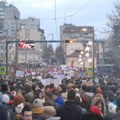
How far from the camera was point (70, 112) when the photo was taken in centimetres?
984

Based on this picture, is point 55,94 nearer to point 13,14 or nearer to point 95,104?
point 95,104

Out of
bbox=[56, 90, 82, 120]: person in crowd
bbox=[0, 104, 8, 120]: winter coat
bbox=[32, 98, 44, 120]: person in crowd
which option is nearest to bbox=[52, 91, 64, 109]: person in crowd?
bbox=[56, 90, 82, 120]: person in crowd

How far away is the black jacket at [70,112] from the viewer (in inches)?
387

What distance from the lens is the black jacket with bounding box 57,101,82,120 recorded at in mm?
9828

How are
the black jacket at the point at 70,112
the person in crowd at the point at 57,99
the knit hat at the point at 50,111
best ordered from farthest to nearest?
1. the person in crowd at the point at 57,99
2. the black jacket at the point at 70,112
3. the knit hat at the point at 50,111

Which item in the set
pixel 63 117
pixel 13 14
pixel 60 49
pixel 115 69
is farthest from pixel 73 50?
pixel 63 117

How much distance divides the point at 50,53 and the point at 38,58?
2016cm

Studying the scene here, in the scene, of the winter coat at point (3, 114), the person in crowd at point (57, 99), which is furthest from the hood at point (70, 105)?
the person in crowd at point (57, 99)

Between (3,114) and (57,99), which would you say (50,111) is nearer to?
(3,114)

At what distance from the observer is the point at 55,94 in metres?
13.3

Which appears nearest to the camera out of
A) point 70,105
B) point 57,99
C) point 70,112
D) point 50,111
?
point 50,111

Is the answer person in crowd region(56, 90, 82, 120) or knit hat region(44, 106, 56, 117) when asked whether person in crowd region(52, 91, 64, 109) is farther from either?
knit hat region(44, 106, 56, 117)

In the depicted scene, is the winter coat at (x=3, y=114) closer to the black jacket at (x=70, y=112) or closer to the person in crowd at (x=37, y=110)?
the person in crowd at (x=37, y=110)

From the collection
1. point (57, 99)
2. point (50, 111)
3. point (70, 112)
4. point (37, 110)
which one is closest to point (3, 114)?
point (37, 110)
